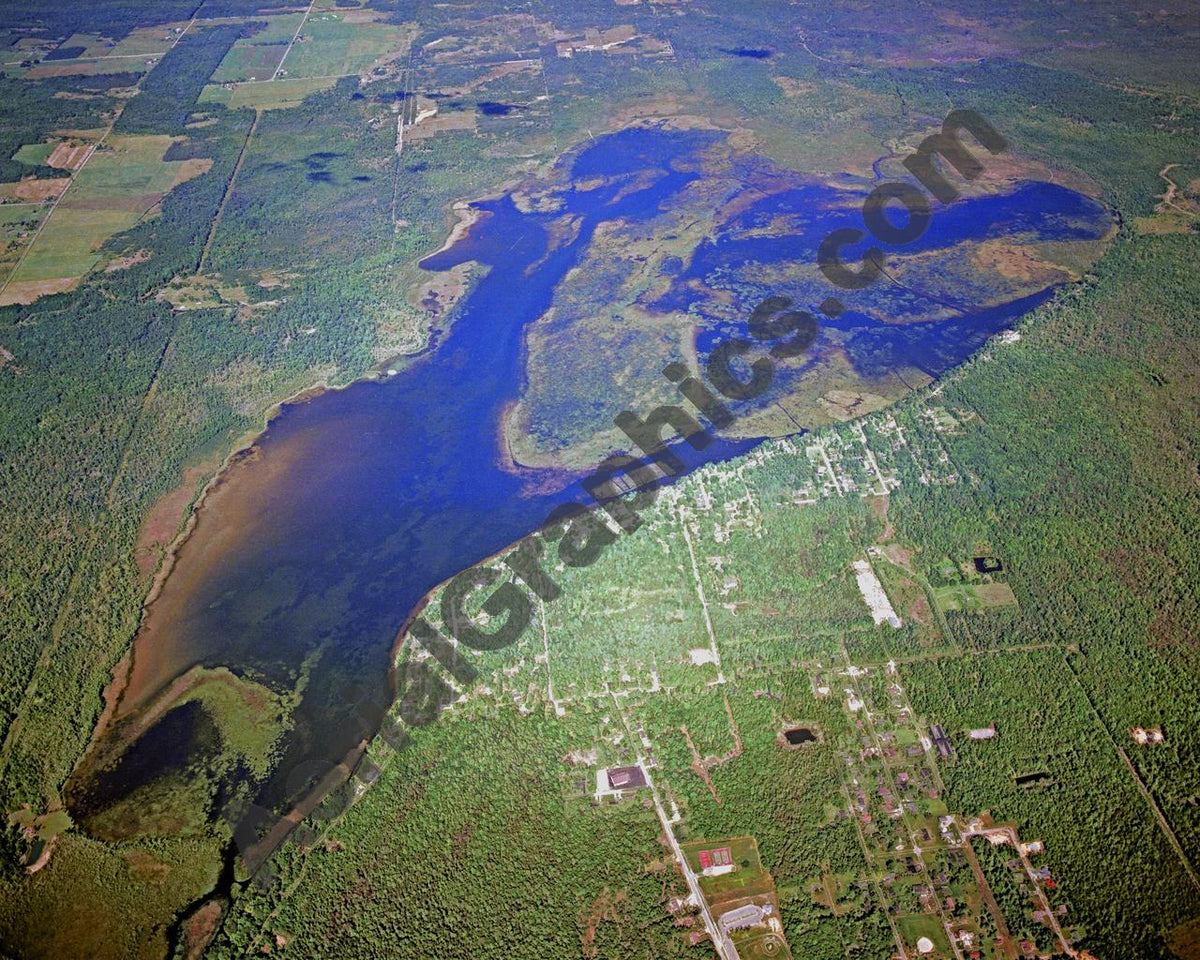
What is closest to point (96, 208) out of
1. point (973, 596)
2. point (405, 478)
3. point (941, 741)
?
point (405, 478)

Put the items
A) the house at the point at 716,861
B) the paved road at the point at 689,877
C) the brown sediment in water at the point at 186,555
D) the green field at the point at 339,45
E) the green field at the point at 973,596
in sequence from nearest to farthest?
the paved road at the point at 689,877
the house at the point at 716,861
the brown sediment in water at the point at 186,555
the green field at the point at 973,596
the green field at the point at 339,45

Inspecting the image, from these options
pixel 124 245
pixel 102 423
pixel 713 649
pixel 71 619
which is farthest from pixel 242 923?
pixel 124 245

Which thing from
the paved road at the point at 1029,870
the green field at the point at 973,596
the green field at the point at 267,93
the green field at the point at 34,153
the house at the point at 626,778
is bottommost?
the house at the point at 626,778

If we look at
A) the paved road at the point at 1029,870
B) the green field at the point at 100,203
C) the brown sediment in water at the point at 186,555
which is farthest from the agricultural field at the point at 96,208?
the paved road at the point at 1029,870

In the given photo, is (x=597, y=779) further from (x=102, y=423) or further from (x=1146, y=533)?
(x=102, y=423)

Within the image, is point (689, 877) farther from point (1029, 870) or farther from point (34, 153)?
point (34, 153)

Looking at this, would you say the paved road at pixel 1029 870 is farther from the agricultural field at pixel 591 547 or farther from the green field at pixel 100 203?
the green field at pixel 100 203

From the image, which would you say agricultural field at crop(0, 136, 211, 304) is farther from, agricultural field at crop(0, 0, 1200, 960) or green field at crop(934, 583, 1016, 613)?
green field at crop(934, 583, 1016, 613)

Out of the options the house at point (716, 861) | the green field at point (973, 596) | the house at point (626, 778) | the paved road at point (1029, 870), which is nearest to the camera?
the paved road at point (1029, 870)
